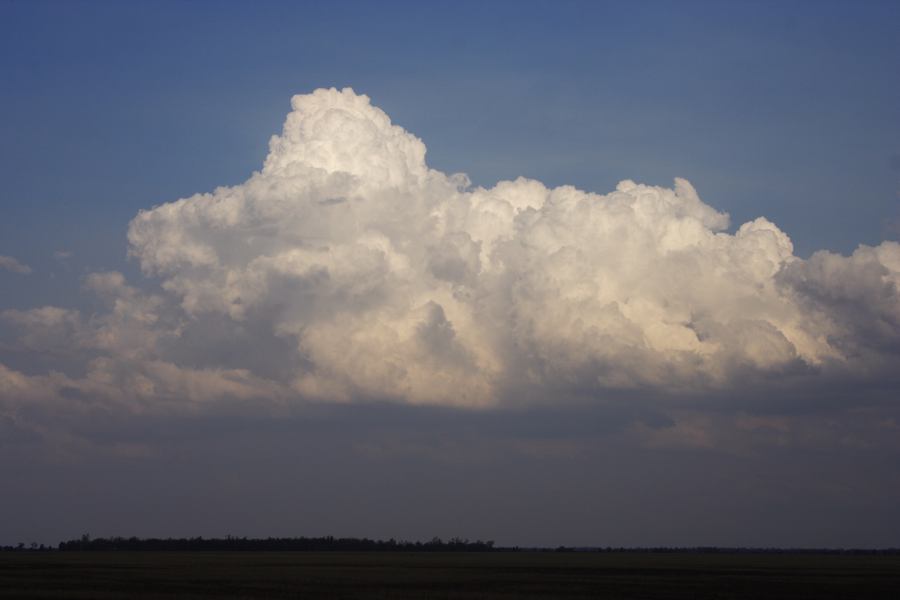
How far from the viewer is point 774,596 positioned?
2985 inches

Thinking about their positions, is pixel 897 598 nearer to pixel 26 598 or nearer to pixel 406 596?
pixel 406 596

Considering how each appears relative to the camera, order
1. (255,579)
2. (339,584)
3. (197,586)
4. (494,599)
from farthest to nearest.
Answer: (255,579) → (339,584) → (197,586) → (494,599)

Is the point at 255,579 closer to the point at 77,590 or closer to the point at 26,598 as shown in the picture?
the point at 77,590

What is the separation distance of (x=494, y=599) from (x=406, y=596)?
6.20 meters

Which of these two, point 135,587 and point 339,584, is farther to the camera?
point 339,584

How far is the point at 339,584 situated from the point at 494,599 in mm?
20022

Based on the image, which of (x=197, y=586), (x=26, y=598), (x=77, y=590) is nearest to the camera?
(x=26, y=598)

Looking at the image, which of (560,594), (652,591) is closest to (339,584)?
(560,594)

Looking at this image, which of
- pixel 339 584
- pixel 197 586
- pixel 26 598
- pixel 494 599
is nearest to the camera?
pixel 26 598

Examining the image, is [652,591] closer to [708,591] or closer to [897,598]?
[708,591]

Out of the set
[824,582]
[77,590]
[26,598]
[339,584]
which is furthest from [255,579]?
[824,582]

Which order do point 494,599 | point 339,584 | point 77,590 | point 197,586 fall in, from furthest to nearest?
point 339,584, point 197,586, point 77,590, point 494,599

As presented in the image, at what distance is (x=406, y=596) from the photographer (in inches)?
2803

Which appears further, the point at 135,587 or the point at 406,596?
the point at 135,587
